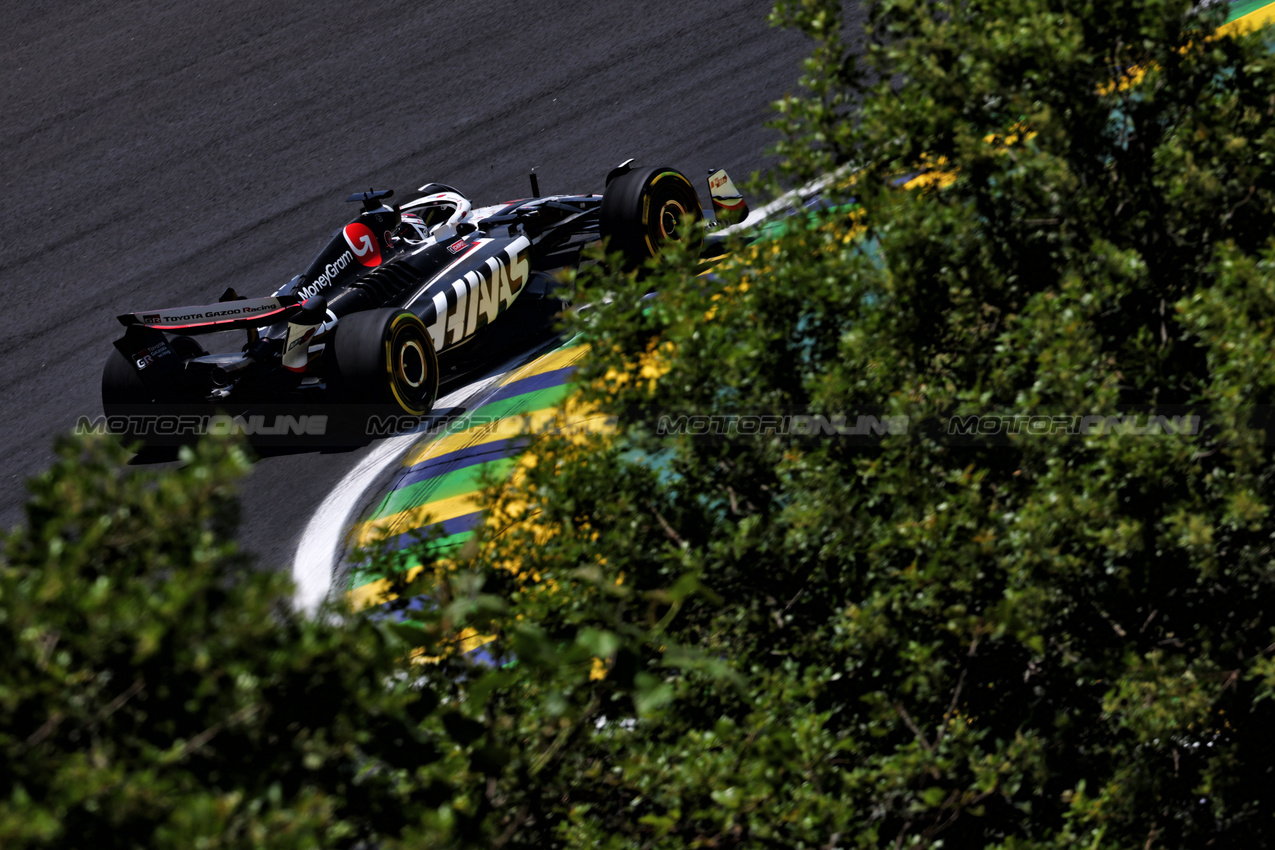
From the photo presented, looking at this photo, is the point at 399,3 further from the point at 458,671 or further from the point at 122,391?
the point at 458,671

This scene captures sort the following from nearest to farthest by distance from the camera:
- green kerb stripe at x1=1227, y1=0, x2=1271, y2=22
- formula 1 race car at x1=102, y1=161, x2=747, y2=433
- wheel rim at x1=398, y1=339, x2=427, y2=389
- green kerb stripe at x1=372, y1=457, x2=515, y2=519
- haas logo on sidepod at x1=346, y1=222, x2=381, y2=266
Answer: green kerb stripe at x1=372, y1=457, x2=515, y2=519, formula 1 race car at x1=102, y1=161, x2=747, y2=433, wheel rim at x1=398, y1=339, x2=427, y2=389, haas logo on sidepod at x1=346, y1=222, x2=381, y2=266, green kerb stripe at x1=1227, y1=0, x2=1271, y2=22

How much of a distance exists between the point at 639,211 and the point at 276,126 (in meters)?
7.08

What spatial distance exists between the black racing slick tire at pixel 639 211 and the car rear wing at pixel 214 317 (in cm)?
277

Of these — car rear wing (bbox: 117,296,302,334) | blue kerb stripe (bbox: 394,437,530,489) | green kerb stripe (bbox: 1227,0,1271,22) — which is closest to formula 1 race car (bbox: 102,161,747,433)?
car rear wing (bbox: 117,296,302,334)

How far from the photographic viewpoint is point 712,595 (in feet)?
8.00

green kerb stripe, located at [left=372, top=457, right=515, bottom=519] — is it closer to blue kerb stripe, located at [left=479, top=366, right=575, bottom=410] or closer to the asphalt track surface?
blue kerb stripe, located at [left=479, top=366, right=575, bottom=410]

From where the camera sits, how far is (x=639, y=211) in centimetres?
938

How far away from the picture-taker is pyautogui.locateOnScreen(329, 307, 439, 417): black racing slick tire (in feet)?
26.9

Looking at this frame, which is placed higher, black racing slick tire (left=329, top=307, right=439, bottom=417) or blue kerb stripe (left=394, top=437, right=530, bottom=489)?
black racing slick tire (left=329, top=307, right=439, bottom=417)

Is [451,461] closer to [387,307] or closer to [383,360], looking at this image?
[383,360]

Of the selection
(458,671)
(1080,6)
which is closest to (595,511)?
(458,671)

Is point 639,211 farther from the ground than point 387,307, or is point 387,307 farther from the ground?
point 387,307

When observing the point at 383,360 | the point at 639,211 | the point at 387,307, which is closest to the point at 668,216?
the point at 639,211

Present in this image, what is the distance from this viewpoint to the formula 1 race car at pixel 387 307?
832 cm
